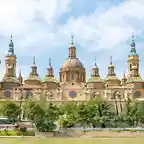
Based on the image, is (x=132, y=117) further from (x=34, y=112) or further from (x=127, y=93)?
(x=127, y=93)

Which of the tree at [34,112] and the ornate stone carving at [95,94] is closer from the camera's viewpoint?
the tree at [34,112]

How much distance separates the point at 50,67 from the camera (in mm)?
95688

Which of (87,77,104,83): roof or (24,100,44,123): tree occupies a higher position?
(87,77,104,83): roof

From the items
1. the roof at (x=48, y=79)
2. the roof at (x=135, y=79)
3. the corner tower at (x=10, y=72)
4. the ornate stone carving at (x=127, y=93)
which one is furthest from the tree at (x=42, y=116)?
the roof at (x=135, y=79)

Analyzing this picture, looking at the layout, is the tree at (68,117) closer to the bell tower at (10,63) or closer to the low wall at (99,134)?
the low wall at (99,134)

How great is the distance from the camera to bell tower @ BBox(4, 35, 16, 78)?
8962 cm

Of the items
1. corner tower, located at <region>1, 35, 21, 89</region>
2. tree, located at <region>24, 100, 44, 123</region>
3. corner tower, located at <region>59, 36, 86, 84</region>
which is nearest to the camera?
tree, located at <region>24, 100, 44, 123</region>

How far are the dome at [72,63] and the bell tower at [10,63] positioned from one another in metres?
11.5

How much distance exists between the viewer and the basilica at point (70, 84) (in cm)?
8538

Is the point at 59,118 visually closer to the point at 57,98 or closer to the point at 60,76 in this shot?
the point at 57,98

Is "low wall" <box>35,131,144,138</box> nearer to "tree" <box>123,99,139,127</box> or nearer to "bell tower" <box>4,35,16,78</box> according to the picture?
"tree" <box>123,99,139,127</box>

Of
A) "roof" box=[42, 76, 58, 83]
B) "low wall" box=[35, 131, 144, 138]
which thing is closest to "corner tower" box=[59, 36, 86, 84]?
"roof" box=[42, 76, 58, 83]

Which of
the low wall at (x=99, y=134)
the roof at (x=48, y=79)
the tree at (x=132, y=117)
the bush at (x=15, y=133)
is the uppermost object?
the roof at (x=48, y=79)

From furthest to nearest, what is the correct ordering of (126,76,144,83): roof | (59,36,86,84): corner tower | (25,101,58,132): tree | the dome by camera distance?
the dome < (59,36,86,84): corner tower < (126,76,144,83): roof < (25,101,58,132): tree
